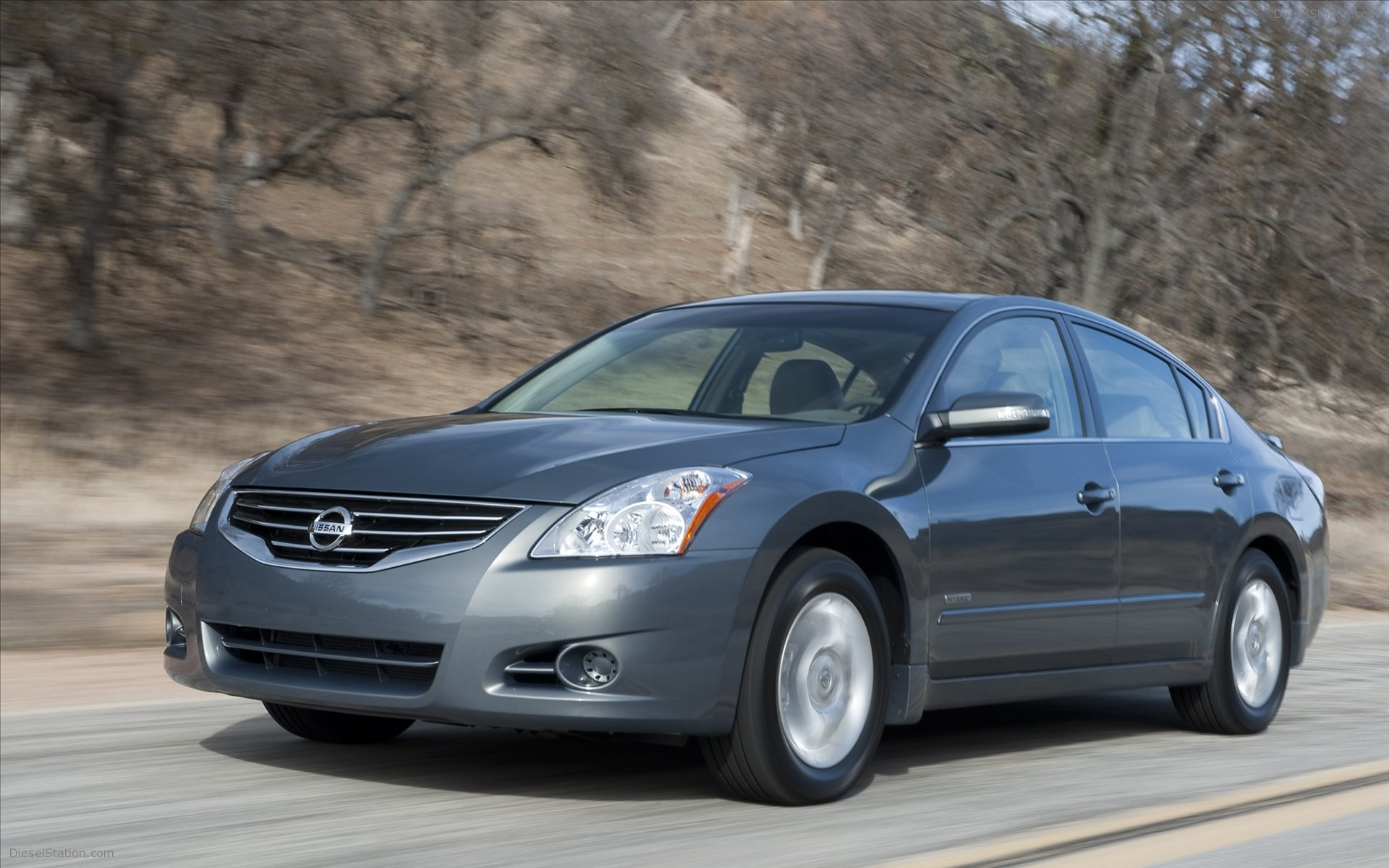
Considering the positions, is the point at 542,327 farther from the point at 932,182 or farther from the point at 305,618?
the point at 305,618

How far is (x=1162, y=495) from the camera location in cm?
725

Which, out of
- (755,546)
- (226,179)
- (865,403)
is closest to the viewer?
(755,546)

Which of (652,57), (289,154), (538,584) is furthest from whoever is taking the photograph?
(652,57)

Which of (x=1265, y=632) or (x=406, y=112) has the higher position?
(x=406, y=112)

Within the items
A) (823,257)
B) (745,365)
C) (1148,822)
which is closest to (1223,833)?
(1148,822)

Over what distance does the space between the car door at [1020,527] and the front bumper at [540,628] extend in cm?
103

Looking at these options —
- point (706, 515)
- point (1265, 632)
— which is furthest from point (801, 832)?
point (1265, 632)

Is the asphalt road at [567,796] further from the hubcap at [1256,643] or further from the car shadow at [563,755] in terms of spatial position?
the hubcap at [1256,643]

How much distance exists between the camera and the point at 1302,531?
27.2 ft

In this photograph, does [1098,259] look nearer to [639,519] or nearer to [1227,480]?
[1227,480]

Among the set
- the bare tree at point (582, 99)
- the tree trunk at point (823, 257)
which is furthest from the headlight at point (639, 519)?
the tree trunk at point (823, 257)

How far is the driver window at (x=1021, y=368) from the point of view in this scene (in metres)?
6.66

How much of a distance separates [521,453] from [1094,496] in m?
2.30

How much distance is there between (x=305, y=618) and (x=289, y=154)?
1693cm
